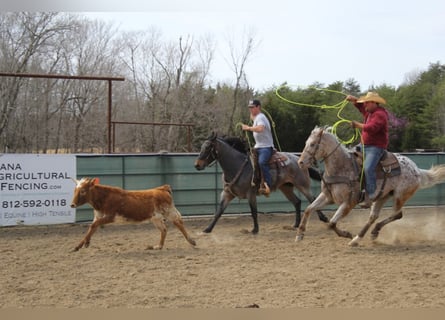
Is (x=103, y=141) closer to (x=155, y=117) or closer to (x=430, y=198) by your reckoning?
(x=155, y=117)

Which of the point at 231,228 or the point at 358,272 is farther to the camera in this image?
the point at 231,228

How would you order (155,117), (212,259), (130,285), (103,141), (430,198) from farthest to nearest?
(155,117), (103,141), (430,198), (212,259), (130,285)

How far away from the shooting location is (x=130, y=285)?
5.83 meters

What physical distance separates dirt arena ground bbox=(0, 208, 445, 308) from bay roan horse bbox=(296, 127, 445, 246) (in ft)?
1.58

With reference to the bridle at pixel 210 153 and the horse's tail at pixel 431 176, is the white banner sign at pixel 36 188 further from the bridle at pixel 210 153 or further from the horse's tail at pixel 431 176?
the horse's tail at pixel 431 176

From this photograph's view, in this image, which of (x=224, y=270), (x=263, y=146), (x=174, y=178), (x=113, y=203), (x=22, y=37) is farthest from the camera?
(x=22, y=37)

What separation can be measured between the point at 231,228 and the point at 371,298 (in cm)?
552

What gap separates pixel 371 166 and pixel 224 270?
9.87 feet

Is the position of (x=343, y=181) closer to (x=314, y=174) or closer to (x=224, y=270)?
(x=224, y=270)

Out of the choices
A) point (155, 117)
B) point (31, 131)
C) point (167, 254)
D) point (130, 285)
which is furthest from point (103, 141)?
point (130, 285)

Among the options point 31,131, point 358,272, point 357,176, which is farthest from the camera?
point 31,131

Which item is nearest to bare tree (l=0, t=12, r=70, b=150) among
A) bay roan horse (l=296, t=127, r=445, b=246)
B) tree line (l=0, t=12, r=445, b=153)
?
tree line (l=0, t=12, r=445, b=153)

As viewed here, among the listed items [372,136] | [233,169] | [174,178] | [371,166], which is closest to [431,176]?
[371,166]

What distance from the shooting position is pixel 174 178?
1201 cm
